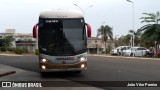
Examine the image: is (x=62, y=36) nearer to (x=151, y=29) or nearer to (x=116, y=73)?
(x=116, y=73)

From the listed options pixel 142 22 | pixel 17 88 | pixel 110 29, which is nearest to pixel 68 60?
pixel 17 88

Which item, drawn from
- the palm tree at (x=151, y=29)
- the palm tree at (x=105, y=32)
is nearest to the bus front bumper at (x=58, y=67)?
the palm tree at (x=151, y=29)

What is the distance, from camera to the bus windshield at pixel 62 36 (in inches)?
766

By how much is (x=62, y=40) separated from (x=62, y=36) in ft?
0.75

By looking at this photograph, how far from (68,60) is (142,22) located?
35880 millimetres

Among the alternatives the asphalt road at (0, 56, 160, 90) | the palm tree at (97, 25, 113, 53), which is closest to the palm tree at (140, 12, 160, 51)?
the asphalt road at (0, 56, 160, 90)

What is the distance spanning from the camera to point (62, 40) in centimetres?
1961

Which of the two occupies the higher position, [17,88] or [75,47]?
[75,47]

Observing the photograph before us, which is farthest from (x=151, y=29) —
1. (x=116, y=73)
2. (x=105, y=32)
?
(x=105, y=32)

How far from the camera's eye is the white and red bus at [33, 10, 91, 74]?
63.4ft

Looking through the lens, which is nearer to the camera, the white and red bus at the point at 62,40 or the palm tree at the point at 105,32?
the white and red bus at the point at 62,40

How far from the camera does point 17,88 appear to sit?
15.3 metres

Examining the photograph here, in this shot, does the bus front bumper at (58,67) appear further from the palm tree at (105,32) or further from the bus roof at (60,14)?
the palm tree at (105,32)

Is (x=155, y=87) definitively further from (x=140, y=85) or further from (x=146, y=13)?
(x=146, y=13)
